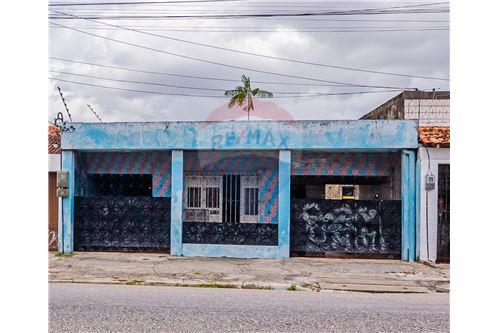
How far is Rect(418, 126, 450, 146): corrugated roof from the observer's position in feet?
39.1

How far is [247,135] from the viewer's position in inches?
498

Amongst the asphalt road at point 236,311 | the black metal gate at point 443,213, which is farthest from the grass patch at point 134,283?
the black metal gate at point 443,213

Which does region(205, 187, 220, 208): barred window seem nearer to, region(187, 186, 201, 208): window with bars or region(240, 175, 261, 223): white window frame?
region(187, 186, 201, 208): window with bars

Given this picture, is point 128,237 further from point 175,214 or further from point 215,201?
point 215,201

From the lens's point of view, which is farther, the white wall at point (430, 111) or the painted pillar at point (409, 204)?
the white wall at point (430, 111)

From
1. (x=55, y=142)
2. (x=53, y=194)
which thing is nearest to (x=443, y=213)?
(x=53, y=194)

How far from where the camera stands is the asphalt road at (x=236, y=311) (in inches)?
231

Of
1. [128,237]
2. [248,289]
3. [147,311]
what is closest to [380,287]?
[248,289]

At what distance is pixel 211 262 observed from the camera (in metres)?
11.8

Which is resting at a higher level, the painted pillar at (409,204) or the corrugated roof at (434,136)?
the corrugated roof at (434,136)

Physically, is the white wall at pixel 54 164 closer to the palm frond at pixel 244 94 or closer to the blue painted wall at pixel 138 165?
the blue painted wall at pixel 138 165

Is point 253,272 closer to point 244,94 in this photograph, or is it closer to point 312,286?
point 312,286

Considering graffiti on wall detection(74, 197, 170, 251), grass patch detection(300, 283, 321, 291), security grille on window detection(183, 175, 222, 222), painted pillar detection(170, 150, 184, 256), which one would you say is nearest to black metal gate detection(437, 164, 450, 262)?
grass patch detection(300, 283, 321, 291)

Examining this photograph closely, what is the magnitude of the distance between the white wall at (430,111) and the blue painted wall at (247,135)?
3385mm
